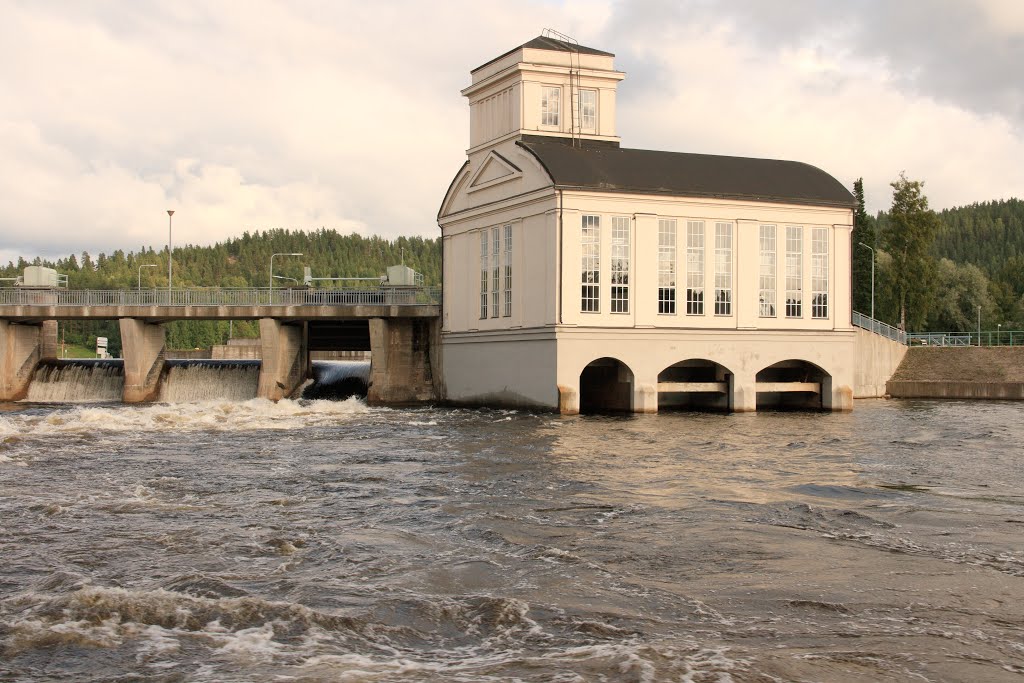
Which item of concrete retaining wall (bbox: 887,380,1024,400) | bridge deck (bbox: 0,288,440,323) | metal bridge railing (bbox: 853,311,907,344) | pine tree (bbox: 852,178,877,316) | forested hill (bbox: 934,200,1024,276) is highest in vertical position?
forested hill (bbox: 934,200,1024,276)

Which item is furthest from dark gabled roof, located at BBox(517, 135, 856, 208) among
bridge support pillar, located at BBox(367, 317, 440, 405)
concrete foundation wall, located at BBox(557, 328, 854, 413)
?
bridge support pillar, located at BBox(367, 317, 440, 405)

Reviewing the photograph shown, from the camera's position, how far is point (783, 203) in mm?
50094

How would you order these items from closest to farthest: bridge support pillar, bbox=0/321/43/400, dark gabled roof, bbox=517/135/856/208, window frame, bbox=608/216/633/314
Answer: window frame, bbox=608/216/633/314
dark gabled roof, bbox=517/135/856/208
bridge support pillar, bbox=0/321/43/400

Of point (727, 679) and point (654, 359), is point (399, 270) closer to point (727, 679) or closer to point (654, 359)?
point (654, 359)

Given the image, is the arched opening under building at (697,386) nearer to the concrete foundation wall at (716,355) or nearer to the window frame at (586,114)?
the concrete foundation wall at (716,355)

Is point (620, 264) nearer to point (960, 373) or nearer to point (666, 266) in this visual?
point (666, 266)

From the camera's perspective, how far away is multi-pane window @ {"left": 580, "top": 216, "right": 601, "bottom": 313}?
4659cm

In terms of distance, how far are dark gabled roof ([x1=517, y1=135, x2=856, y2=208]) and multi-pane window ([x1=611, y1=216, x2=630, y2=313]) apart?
61.1 inches

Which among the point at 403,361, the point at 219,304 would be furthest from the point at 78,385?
the point at 403,361

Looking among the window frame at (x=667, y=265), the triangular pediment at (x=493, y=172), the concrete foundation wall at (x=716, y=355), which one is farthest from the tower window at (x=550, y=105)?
the concrete foundation wall at (x=716, y=355)

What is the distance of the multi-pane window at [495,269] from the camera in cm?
5131

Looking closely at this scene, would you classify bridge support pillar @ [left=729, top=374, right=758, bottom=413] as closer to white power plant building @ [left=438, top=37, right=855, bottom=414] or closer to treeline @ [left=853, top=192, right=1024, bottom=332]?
white power plant building @ [left=438, top=37, right=855, bottom=414]

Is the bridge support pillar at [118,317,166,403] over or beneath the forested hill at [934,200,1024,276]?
beneath

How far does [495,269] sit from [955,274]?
271 ft
